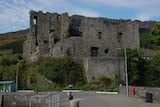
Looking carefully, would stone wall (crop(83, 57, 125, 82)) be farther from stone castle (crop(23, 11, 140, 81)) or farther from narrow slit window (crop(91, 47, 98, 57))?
narrow slit window (crop(91, 47, 98, 57))

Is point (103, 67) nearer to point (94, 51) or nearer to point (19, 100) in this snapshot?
point (94, 51)

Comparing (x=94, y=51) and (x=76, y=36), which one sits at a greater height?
(x=76, y=36)

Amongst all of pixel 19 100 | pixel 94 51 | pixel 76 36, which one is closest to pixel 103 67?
pixel 94 51

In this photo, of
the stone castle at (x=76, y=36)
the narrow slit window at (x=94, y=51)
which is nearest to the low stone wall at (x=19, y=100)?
the stone castle at (x=76, y=36)

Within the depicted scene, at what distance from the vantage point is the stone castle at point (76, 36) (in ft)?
157

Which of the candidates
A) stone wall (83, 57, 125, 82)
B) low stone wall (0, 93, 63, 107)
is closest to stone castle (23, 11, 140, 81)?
stone wall (83, 57, 125, 82)

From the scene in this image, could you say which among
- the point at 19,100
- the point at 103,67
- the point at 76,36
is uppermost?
the point at 76,36

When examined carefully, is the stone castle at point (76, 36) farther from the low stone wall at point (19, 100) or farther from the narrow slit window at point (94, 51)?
the low stone wall at point (19, 100)

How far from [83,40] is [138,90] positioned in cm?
2372

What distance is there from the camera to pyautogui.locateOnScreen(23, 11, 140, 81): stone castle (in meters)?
48.0

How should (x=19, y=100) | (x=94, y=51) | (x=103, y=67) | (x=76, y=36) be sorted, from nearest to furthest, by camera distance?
(x=19, y=100), (x=103, y=67), (x=94, y=51), (x=76, y=36)

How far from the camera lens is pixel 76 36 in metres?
51.9

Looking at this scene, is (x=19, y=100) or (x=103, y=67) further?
(x=103, y=67)

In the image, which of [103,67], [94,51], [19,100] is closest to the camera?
[19,100]
